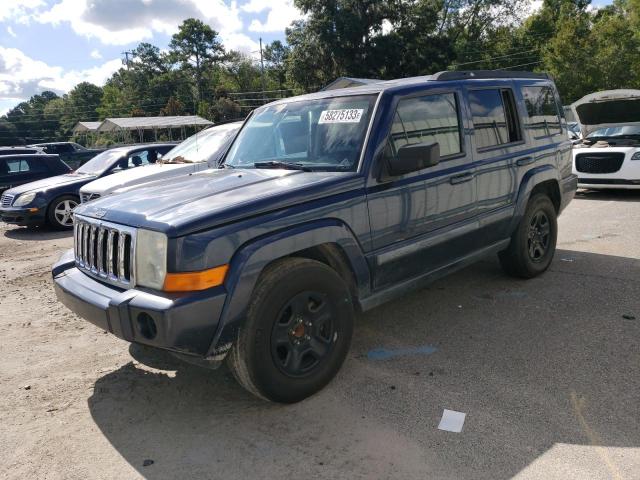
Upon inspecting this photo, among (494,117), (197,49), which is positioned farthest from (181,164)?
(197,49)

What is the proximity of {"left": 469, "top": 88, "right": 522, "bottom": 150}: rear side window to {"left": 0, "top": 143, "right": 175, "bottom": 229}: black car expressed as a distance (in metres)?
7.49

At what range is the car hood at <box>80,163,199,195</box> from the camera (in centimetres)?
775

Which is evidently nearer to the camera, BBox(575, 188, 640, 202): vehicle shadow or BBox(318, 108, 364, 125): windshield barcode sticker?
BBox(318, 108, 364, 125): windshield barcode sticker

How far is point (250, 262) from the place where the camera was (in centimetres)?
287

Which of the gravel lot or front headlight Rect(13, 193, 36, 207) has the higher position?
front headlight Rect(13, 193, 36, 207)

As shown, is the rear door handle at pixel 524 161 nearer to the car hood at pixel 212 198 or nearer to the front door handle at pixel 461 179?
the front door handle at pixel 461 179

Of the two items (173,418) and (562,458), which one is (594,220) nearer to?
(562,458)

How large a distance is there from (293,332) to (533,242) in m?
3.20

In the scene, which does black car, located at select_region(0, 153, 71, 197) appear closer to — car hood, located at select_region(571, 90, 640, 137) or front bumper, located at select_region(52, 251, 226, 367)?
front bumper, located at select_region(52, 251, 226, 367)

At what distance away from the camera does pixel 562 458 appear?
262cm

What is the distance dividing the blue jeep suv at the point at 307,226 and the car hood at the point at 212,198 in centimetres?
1

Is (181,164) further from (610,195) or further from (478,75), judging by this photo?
(610,195)

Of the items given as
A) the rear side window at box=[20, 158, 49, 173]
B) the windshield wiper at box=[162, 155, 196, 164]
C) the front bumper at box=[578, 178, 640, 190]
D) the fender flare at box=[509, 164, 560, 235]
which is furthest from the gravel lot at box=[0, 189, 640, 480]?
the rear side window at box=[20, 158, 49, 173]

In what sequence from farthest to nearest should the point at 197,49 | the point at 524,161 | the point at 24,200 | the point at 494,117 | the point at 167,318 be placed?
1. the point at 197,49
2. the point at 24,200
3. the point at 524,161
4. the point at 494,117
5. the point at 167,318
